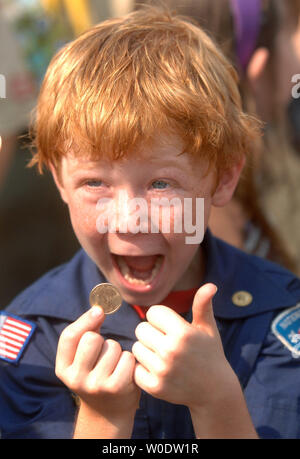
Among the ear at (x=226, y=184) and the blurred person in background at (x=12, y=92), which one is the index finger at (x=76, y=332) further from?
the blurred person in background at (x=12, y=92)

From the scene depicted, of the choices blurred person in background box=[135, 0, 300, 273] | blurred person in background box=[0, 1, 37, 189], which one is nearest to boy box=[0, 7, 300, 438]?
blurred person in background box=[135, 0, 300, 273]

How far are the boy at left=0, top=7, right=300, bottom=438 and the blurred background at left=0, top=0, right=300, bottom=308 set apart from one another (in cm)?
59

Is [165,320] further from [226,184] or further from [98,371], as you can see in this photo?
[226,184]

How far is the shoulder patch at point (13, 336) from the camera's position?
1390mm

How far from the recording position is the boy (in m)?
1.15

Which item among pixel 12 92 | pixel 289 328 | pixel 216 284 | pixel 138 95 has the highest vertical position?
pixel 138 95

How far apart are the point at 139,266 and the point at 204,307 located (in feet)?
0.92

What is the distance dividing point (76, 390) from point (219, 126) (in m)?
0.61

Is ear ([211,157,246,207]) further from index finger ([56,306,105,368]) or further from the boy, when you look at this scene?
index finger ([56,306,105,368])

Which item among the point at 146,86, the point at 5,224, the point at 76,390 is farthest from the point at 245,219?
the point at 5,224

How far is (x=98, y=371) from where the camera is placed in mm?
1140

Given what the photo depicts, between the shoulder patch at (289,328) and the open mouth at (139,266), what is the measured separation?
1.06ft

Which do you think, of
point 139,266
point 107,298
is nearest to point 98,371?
point 107,298

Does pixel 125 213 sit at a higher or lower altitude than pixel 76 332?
higher
